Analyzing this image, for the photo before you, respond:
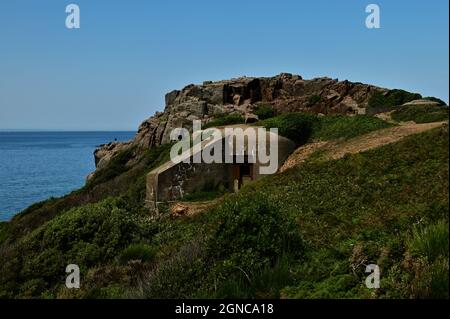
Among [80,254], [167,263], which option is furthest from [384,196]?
[80,254]

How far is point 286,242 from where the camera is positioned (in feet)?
35.7

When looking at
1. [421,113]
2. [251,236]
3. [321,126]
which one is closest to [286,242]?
[251,236]

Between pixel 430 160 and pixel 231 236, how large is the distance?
756 centimetres

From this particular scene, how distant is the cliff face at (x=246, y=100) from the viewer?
42125mm

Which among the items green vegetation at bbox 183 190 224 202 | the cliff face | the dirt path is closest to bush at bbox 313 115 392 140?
the dirt path

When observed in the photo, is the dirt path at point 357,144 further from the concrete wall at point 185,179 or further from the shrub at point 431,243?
the shrub at point 431,243

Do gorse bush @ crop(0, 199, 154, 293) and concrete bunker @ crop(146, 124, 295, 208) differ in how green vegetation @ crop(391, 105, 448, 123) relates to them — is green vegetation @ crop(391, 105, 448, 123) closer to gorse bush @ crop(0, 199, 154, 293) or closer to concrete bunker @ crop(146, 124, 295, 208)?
concrete bunker @ crop(146, 124, 295, 208)

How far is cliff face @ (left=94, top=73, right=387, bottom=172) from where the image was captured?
138 ft

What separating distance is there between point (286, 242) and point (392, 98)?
30789 mm

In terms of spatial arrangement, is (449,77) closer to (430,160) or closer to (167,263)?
(167,263)
